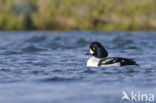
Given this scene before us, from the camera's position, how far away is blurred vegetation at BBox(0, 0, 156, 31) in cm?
4900

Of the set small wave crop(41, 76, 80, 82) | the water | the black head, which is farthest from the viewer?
the black head

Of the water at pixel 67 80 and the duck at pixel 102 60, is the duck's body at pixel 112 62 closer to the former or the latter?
the duck at pixel 102 60

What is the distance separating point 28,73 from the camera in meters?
15.4

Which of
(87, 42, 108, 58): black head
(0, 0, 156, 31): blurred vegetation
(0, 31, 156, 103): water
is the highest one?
(0, 0, 156, 31): blurred vegetation

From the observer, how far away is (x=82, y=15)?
51.4 meters

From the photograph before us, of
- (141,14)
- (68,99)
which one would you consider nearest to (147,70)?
(68,99)

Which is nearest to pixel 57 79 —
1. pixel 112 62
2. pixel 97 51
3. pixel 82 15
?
pixel 112 62

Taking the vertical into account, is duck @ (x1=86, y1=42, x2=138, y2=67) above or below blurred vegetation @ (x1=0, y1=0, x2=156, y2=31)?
below

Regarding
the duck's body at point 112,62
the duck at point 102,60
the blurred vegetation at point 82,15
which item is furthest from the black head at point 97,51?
the blurred vegetation at point 82,15

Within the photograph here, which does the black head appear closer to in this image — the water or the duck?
the duck

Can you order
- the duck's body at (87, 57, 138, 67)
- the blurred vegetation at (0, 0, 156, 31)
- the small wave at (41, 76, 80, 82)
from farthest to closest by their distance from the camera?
the blurred vegetation at (0, 0, 156, 31)
the duck's body at (87, 57, 138, 67)
the small wave at (41, 76, 80, 82)

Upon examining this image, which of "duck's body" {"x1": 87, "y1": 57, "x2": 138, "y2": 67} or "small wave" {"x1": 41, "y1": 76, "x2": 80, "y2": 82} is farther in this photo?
"duck's body" {"x1": 87, "y1": 57, "x2": 138, "y2": 67}

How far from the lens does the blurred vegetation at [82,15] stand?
49000 mm

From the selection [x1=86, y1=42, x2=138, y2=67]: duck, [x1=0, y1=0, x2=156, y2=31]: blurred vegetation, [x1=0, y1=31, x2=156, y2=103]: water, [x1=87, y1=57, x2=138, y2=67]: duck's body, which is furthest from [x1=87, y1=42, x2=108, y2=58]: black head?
[x1=0, y1=0, x2=156, y2=31]: blurred vegetation
